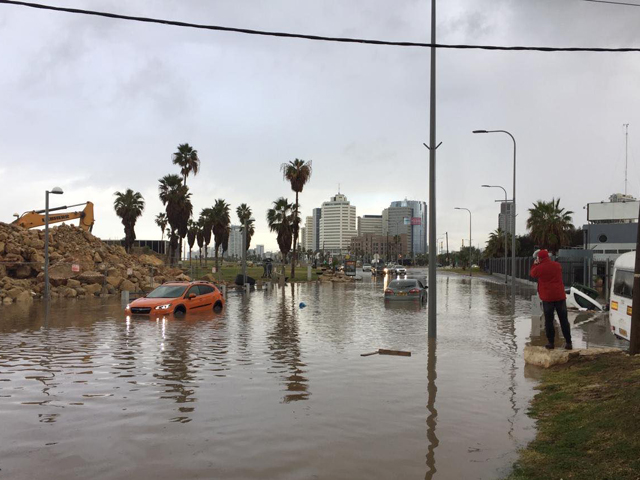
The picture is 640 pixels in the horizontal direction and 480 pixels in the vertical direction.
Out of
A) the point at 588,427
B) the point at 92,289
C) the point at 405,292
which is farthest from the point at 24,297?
the point at 588,427

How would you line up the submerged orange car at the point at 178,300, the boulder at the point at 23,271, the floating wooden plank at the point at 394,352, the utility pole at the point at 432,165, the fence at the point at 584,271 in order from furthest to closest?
1. the boulder at the point at 23,271
2. the fence at the point at 584,271
3. the submerged orange car at the point at 178,300
4. the utility pole at the point at 432,165
5. the floating wooden plank at the point at 394,352

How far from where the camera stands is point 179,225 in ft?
210

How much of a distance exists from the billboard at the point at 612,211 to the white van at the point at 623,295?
238 feet

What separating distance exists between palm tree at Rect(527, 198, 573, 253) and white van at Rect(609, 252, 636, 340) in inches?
1871

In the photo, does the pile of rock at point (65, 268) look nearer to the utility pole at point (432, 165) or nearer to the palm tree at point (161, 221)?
the utility pole at point (432, 165)

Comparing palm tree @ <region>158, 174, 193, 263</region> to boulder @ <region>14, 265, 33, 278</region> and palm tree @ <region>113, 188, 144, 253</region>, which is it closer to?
palm tree @ <region>113, 188, 144, 253</region>

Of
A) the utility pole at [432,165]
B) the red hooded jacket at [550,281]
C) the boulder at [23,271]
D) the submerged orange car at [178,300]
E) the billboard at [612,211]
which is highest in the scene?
the billboard at [612,211]

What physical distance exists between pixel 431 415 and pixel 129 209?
2640 inches

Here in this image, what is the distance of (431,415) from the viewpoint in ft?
25.7

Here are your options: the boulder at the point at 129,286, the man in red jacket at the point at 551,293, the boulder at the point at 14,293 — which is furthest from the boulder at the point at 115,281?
the man in red jacket at the point at 551,293

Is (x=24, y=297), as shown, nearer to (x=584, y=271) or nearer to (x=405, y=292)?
(x=405, y=292)

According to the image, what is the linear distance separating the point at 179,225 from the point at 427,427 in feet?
195

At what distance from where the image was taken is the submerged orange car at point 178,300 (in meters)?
21.4

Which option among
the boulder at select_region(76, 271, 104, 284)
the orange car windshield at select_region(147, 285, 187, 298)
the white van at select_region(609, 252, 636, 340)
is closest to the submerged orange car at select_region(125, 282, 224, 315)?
the orange car windshield at select_region(147, 285, 187, 298)
